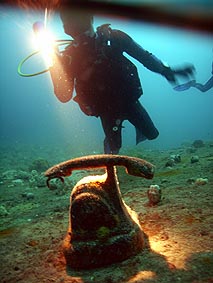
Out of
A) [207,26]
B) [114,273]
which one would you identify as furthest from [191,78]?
[114,273]

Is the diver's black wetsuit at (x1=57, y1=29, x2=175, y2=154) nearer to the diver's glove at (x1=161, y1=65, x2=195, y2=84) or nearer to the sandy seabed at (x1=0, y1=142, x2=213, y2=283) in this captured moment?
the diver's glove at (x1=161, y1=65, x2=195, y2=84)

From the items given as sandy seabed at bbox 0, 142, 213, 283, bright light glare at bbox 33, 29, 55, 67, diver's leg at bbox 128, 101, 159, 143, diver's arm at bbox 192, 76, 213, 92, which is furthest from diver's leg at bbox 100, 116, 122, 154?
diver's arm at bbox 192, 76, 213, 92

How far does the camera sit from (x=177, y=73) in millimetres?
5641

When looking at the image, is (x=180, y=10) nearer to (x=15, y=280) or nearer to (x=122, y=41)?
(x=122, y=41)

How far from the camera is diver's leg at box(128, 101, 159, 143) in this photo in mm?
6680

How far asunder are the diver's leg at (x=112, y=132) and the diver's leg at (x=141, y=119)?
0.42m

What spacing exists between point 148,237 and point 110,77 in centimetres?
435

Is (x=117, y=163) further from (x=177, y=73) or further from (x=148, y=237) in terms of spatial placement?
(x=177, y=73)

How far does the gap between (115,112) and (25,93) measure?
7748 centimetres

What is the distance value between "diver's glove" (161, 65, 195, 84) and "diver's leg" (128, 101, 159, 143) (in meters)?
1.23

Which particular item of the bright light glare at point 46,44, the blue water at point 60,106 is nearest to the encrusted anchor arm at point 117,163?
the blue water at point 60,106

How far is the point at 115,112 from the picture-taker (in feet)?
21.5

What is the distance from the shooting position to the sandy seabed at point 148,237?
237 centimetres

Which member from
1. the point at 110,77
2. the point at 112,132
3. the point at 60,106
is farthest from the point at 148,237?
the point at 60,106
